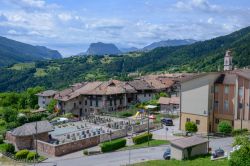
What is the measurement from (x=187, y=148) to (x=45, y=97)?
3285 inches

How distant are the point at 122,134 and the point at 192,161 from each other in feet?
78.8

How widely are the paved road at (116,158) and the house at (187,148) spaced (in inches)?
146

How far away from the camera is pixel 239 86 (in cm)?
5875

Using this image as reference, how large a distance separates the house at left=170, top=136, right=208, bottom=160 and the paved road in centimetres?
372

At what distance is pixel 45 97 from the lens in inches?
4717

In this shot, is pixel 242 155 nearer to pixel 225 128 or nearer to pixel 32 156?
pixel 225 128

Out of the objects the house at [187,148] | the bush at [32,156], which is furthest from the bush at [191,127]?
the bush at [32,156]

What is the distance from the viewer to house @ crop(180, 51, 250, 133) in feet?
192

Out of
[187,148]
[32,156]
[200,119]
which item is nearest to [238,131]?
[200,119]

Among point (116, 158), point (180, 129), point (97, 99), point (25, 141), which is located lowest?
point (116, 158)

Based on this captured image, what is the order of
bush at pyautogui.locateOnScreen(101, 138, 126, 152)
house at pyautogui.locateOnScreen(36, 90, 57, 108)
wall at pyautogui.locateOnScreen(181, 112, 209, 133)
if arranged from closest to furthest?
bush at pyautogui.locateOnScreen(101, 138, 126, 152) → wall at pyautogui.locateOnScreen(181, 112, 209, 133) → house at pyautogui.locateOnScreen(36, 90, 57, 108)

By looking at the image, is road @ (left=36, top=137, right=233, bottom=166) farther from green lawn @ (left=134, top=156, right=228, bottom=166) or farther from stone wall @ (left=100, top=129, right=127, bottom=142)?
stone wall @ (left=100, top=129, right=127, bottom=142)

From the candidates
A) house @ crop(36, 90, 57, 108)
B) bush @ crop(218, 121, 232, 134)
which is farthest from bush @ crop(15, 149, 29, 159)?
house @ crop(36, 90, 57, 108)

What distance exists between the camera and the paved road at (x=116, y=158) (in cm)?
4670
